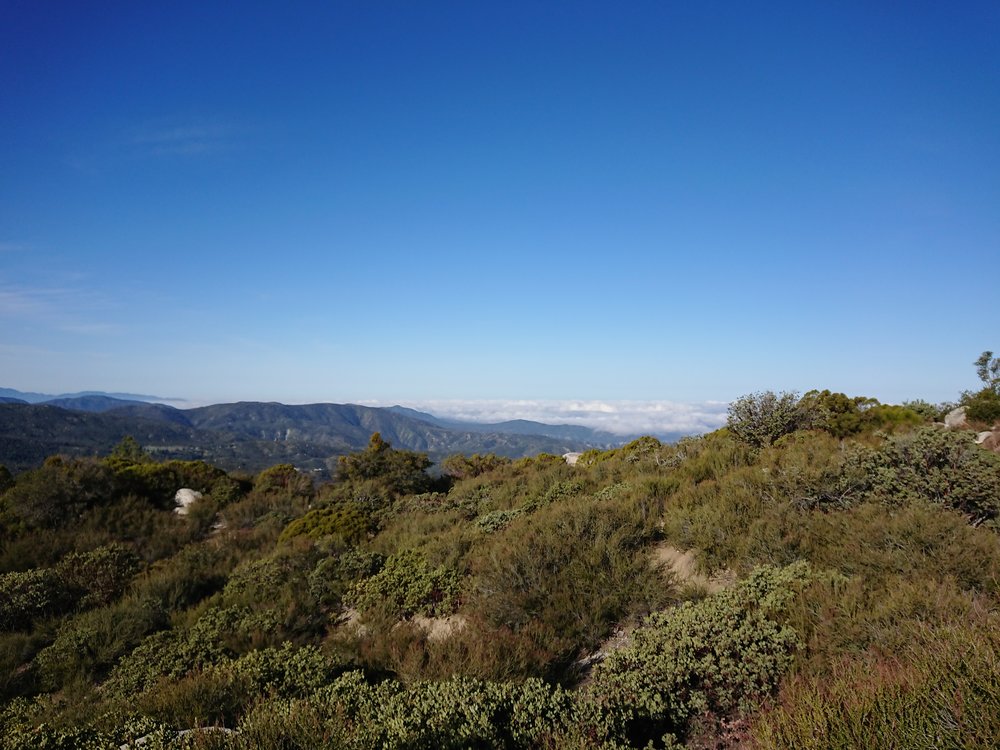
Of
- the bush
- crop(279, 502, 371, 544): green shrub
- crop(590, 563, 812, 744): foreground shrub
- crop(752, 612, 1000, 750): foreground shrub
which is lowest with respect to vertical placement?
crop(279, 502, 371, 544): green shrub

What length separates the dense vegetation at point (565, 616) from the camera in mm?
3609

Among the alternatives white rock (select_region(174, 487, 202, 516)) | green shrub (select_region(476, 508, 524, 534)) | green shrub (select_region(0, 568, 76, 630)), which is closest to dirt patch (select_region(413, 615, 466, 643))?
green shrub (select_region(476, 508, 524, 534))

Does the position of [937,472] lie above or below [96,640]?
above

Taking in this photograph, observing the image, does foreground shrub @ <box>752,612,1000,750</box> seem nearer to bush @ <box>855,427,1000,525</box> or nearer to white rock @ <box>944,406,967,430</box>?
bush @ <box>855,427,1000,525</box>

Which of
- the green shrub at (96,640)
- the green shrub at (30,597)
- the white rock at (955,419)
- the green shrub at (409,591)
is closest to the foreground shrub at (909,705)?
the green shrub at (409,591)

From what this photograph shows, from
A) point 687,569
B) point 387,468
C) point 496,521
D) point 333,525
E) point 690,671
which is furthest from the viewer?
point 387,468

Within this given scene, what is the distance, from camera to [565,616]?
6.64 metres

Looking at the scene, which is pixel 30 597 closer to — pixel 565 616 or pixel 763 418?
pixel 565 616

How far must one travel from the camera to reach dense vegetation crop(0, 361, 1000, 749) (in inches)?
142

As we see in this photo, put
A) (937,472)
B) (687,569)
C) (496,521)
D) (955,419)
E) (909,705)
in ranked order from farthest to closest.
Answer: (955,419)
(496,521)
(687,569)
(937,472)
(909,705)

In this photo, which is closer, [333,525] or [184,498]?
[333,525]

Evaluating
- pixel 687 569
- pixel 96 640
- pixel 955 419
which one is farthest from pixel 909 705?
pixel 955 419

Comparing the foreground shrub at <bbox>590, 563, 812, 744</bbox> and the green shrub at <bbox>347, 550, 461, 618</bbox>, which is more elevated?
the foreground shrub at <bbox>590, 563, 812, 744</bbox>

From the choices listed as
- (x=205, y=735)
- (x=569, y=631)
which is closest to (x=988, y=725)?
(x=569, y=631)
